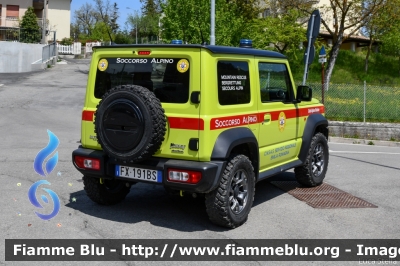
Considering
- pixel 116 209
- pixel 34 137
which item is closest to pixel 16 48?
pixel 34 137

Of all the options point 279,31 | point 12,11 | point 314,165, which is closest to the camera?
point 314,165

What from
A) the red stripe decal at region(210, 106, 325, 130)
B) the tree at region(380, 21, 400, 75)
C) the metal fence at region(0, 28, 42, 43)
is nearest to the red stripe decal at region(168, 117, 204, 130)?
the red stripe decal at region(210, 106, 325, 130)

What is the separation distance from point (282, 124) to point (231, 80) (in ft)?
4.50

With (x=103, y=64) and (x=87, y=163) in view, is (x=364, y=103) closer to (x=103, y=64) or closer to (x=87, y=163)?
(x=103, y=64)

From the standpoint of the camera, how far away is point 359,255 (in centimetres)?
527

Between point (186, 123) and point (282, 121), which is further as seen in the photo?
point (282, 121)

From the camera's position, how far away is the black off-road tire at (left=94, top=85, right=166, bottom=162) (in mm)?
5617

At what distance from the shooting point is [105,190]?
6.82 meters

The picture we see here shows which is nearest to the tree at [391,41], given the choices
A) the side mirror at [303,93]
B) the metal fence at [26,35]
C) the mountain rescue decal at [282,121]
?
the metal fence at [26,35]

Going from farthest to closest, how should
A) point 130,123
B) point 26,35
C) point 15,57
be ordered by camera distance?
point 26,35
point 15,57
point 130,123

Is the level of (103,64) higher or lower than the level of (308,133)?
higher

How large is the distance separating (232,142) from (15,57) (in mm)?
28335

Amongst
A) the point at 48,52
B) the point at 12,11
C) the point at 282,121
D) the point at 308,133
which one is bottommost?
the point at 308,133

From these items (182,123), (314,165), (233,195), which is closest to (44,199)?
(182,123)
